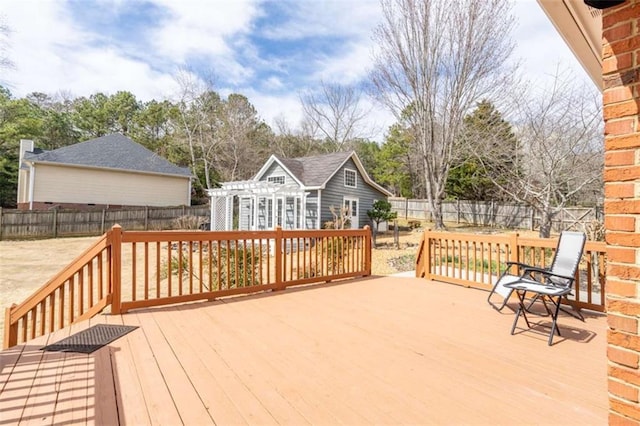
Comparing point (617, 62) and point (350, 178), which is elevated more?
point (350, 178)

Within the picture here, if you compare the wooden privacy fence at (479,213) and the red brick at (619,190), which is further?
the wooden privacy fence at (479,213)

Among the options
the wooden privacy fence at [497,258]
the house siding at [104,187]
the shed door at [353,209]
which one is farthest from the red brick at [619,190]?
the house siding at [104,187]

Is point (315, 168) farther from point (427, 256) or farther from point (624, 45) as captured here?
point (624, 45)

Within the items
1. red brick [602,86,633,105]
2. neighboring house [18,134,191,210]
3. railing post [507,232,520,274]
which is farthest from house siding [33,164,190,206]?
red brick [602,86,633,105]

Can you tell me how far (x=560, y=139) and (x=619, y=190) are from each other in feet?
27.6

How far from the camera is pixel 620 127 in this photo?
1.36 m

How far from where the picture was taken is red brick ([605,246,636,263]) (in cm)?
131

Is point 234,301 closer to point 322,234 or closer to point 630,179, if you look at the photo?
point 322,234

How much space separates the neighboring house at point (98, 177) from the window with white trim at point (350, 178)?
32.5 ft

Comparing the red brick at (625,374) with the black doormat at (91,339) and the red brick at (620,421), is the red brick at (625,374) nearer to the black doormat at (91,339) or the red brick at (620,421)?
the red brick at (620,421)

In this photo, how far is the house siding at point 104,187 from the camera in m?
15.4

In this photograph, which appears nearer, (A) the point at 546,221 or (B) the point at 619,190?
(B) the point at 619,190

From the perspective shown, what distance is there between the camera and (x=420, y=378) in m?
2.30

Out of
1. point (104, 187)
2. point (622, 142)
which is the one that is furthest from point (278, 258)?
point (104, 187)
